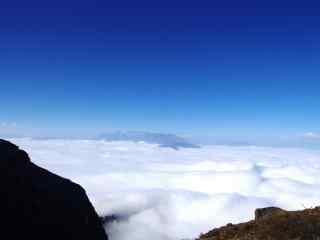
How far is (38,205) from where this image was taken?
27.1 metres

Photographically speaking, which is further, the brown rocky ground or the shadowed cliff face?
the shadowed cliff face

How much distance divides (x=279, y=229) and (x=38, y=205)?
13.7m

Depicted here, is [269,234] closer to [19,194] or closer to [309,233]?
[309,233]

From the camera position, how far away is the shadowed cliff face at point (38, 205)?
25002mm

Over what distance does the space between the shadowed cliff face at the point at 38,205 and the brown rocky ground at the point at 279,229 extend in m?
8.82

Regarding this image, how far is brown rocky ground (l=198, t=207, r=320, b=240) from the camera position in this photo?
2150 cm

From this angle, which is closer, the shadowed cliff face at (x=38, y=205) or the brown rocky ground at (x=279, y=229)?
the brown rocky ground at (x=279, y=229)

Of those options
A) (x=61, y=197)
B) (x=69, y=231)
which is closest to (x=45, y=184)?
(x=61, y=197)

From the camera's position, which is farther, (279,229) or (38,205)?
(38,205)

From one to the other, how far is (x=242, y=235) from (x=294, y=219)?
2.70 metres

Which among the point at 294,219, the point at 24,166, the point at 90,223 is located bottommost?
the point at 90,223

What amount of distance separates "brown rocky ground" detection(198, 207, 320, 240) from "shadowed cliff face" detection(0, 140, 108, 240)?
882cm

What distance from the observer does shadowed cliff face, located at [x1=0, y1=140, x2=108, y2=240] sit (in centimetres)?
2500

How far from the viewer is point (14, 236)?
24.0 metres
